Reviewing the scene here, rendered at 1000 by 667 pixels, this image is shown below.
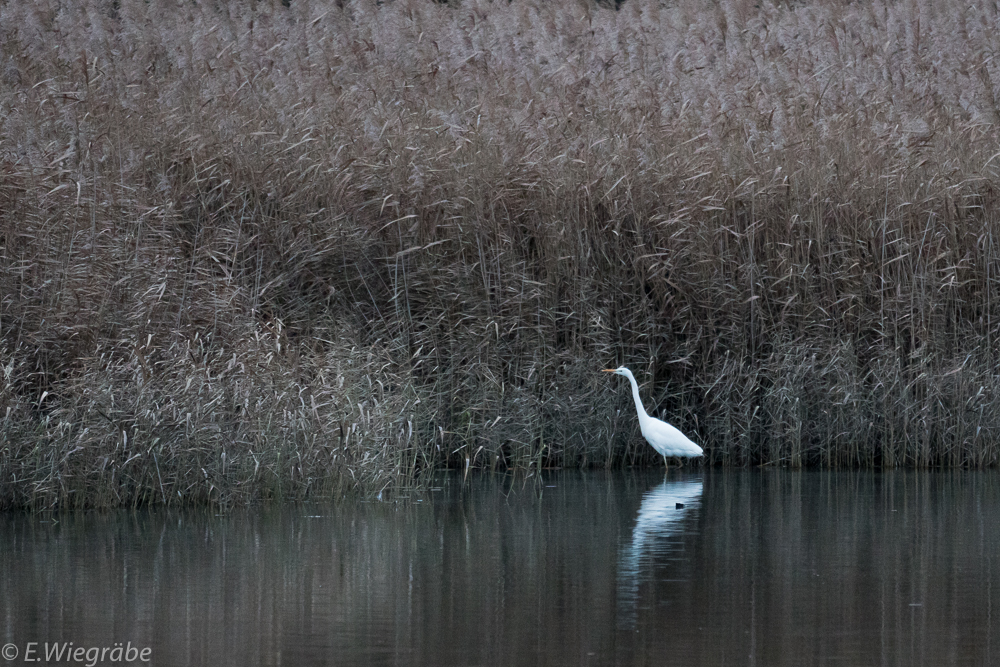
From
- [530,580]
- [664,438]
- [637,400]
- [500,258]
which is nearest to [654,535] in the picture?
[530,580]

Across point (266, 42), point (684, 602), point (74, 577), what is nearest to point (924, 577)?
point (684, 602)

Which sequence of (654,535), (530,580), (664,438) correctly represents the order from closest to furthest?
(530,580)
(654,535)
(664,438)

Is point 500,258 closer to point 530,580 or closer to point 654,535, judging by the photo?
point 654,535

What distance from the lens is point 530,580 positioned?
19.9 ft

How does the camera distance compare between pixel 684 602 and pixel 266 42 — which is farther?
pixel 266 42

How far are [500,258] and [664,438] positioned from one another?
1.91 metres

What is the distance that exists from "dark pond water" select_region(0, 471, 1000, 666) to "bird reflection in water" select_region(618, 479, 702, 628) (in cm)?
2

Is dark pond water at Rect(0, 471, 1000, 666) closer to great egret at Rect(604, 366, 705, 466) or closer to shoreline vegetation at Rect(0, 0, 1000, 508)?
great egret at Rect(604, 366, 705, 466)

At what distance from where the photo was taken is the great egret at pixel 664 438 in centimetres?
964

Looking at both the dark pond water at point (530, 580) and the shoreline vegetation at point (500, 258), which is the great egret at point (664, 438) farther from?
the dark pond water at point (530, 580)

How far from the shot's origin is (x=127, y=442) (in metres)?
7.80

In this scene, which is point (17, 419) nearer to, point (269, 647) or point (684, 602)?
point (269, 647)

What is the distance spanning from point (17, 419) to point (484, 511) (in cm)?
287

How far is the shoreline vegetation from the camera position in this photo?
888cm
